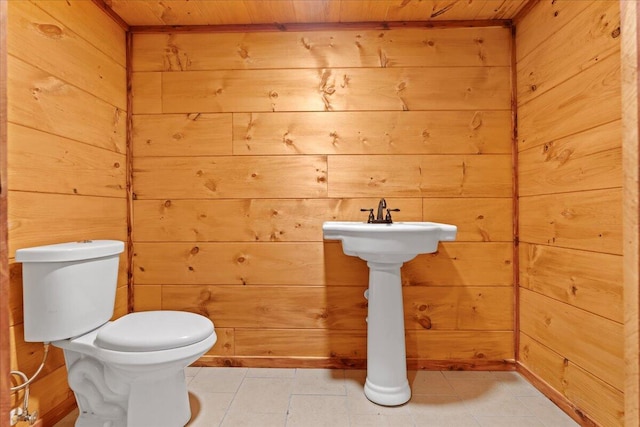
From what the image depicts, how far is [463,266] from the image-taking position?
5.47 feet

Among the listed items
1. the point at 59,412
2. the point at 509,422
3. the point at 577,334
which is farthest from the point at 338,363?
the point at 59,412

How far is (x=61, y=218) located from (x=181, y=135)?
2.22 ft

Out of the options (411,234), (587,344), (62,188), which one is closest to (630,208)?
(411,234)

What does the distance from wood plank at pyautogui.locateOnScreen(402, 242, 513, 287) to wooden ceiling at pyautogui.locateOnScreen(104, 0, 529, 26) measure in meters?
1.18

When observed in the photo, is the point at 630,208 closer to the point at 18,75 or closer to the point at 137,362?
the point at 137,362

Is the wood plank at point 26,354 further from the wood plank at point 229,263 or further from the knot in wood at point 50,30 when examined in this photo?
the knot in wood at point 50,30

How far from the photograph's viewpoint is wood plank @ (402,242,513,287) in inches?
65.3

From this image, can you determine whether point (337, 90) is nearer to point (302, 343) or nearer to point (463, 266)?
point (463, 266)

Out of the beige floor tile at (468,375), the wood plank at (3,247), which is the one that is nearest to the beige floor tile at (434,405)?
the beige floor tile at (468,375)

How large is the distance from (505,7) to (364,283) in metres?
1.56

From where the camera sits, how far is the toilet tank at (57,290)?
110 centimetres

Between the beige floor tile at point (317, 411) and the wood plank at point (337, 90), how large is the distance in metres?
1.42

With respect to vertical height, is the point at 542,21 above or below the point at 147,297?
above

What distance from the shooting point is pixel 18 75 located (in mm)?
1132
